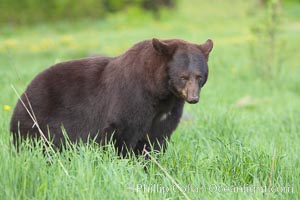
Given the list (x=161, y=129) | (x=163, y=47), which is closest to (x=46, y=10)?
(x=161, y=129)

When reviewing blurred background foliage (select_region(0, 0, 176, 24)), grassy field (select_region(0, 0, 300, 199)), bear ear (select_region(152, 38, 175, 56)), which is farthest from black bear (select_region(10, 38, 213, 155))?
blurred background foliage (select_region(0, 0, 176, 24))

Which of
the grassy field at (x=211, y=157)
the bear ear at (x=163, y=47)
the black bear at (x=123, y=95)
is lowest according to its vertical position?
the grassy field at (x=211, y=157)

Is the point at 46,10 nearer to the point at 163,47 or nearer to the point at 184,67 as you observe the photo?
the point at 163,47

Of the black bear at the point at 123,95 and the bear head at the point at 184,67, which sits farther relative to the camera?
the black bear at the point at 123,95

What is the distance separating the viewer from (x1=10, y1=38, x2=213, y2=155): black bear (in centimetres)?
481

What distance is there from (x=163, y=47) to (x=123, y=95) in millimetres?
533

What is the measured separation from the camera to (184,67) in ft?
15.6

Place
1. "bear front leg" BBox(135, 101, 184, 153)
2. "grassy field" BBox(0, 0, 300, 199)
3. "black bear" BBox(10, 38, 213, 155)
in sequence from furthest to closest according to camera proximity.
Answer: "bear front leg" BBox(135, 101, 184, 153) → "black bear" BBox(10, 38, 213, 155) → "grassy field" BBox(0, 0, 300, 199)

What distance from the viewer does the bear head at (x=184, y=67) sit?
4.70 meters

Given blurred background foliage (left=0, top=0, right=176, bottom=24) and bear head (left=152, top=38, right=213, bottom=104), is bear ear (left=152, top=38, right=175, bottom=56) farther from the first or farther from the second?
blurred background foliage (left=0, top=0, right=176, bottom=24)

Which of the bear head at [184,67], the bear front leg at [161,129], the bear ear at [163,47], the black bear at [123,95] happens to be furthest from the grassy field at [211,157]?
the bear ear at [163,47]

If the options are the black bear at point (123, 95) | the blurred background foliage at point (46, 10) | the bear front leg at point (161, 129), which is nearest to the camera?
the black bear at point (123, 95)

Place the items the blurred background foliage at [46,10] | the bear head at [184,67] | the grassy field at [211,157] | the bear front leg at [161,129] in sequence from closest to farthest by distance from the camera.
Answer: the grassy field at [211,157] → the bear head at [184,67] → the bear front leg at [161,129] → the blurred background foliage at [46,10]

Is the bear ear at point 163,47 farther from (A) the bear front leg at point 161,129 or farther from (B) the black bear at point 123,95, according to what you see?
(A) the bear front leg at point 161,129
